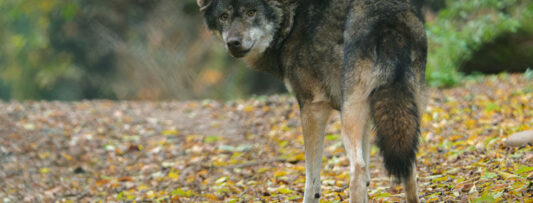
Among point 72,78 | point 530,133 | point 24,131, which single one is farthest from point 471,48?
point 72,78

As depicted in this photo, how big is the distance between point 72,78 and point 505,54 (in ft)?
38.0

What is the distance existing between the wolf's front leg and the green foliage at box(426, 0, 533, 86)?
540 cm

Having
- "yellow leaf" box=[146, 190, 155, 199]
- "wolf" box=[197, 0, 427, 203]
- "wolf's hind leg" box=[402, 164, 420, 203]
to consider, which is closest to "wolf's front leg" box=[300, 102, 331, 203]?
"wolf" box=[197, 0, 427, 203]

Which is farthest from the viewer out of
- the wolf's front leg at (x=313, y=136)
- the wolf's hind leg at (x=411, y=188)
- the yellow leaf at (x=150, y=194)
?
the yellow leaf at (x=150, y=194)

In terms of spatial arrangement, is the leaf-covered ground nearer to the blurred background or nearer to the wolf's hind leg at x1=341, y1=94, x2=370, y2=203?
the wolf's hind leg at x1=341, y1=94, x2=370, y2=203

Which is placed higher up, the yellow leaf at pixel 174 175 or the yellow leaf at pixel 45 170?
the yellow leaf at pixel 45 170

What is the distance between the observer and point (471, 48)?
963 centimetres

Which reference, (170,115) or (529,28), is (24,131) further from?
(529,28)

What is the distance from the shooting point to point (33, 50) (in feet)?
50.3

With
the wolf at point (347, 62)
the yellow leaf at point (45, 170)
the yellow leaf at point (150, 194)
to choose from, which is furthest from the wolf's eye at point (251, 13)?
the yellow leaf at point (45, 170)

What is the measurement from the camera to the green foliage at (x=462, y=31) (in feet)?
29.1

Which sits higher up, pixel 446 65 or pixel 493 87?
pixel 446 65

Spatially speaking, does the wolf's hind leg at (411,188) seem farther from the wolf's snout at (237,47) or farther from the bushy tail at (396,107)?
the wolf's snout at (237,47)

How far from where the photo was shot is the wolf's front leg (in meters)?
3.78
